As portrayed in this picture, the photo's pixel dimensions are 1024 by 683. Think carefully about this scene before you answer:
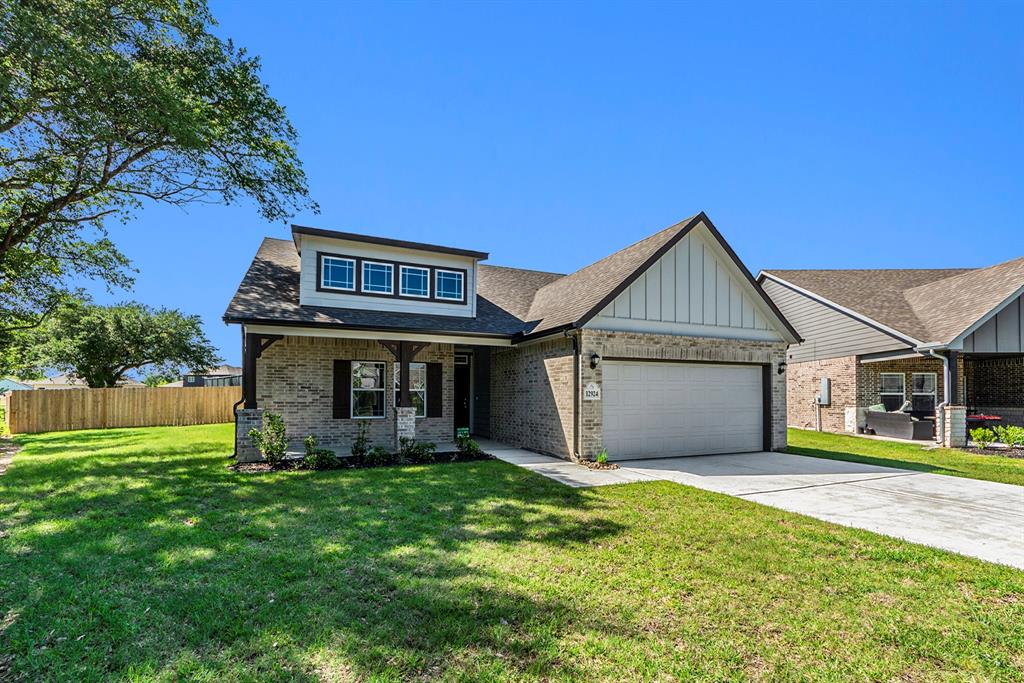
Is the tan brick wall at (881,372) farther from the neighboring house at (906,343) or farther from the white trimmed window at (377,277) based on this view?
the white trimmed window at (377,277)

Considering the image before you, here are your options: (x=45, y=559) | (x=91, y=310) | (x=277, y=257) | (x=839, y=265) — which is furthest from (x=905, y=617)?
(x=91, y=310)

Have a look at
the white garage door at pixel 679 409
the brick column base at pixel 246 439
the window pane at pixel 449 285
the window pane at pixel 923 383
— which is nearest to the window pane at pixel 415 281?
the window pane at pixel 449 285

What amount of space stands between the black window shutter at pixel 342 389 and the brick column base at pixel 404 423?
5.74 feet

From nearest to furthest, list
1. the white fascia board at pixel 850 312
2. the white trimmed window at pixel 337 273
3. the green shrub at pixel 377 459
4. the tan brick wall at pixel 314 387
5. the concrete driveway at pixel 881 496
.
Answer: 1. the concrete driveway at pixel 881 496
2. the green shrub at pixel 377 459
3. the tan brick wall at pixel 314 387
4. the white trimmed window at pixel 337 273
5. the white fascia board at pixel 850 312

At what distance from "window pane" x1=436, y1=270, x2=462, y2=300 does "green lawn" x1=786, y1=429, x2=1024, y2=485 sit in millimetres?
9877

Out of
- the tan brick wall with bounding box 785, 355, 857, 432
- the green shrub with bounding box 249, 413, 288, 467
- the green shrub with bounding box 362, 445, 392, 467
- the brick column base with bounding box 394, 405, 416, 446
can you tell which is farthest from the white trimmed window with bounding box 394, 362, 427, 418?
the tan brick wall with bounding box 785, 355, 857, 432

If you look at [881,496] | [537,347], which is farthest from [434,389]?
[881,496]

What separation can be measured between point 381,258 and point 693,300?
7944 millimetres

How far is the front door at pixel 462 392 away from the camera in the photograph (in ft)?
49.1

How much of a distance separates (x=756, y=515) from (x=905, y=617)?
2735 mm

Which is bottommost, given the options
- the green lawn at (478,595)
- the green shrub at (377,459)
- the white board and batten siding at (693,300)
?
the green shrub at (377,459)

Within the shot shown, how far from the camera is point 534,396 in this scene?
12125 millimetres

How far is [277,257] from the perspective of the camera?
45.6 ft

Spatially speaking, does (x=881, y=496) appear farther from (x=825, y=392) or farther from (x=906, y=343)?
(x=825, y=392)
